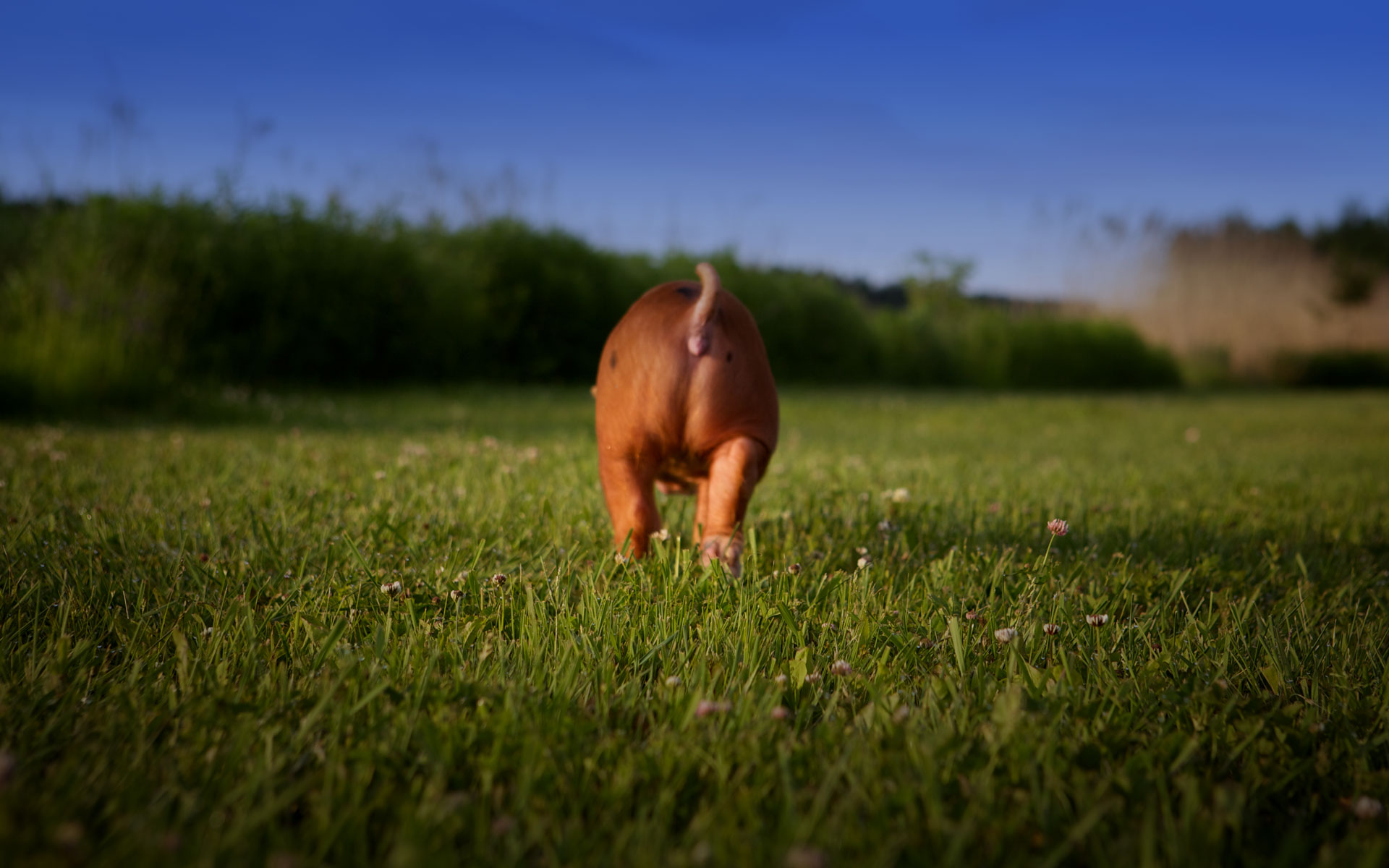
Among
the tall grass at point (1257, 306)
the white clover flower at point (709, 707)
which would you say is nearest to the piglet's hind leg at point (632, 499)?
the white clover flower at point (709, 707)

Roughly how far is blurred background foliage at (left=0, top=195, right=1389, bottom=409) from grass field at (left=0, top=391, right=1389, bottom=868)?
365 cm

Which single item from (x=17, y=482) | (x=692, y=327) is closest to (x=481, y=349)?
(x=17, y=482)

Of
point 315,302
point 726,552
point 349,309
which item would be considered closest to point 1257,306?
point 349,309

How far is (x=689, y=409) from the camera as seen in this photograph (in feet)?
7.16

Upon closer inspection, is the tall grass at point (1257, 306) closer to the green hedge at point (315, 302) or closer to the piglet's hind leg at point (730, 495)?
the green hedge at point (315, 302)

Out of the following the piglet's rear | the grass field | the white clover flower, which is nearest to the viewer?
the grass field

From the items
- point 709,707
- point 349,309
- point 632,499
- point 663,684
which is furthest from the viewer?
point 349,309

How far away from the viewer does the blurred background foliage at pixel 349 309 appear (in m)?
6.55

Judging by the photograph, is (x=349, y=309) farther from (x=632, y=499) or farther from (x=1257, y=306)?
(x=1257, y=306)

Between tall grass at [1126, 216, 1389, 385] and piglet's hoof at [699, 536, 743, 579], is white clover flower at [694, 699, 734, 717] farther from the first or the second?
tall grass at [1126, 216, 1389, 385]

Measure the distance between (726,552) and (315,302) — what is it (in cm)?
913

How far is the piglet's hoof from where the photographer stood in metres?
2.23

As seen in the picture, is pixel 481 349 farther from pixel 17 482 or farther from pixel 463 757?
pixel 463 757

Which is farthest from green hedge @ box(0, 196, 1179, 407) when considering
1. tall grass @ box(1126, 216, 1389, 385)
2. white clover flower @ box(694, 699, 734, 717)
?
tall grass @ box(1126, 216, 1389, 385)
